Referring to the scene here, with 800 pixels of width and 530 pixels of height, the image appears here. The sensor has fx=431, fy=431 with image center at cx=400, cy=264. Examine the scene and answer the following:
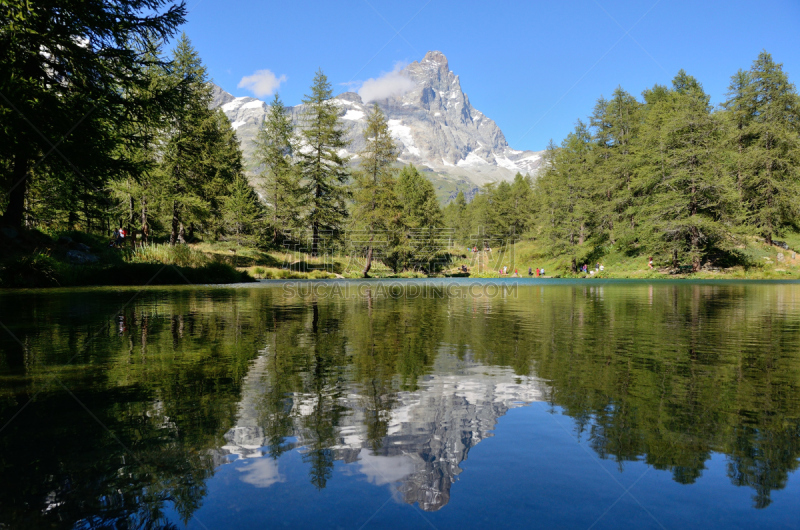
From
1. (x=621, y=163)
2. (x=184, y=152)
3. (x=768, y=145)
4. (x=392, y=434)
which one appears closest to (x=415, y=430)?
(x=392, y=434)

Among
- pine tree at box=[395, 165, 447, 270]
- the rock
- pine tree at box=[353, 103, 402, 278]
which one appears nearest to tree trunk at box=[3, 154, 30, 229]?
the rock

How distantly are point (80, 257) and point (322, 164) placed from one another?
34.2 meters

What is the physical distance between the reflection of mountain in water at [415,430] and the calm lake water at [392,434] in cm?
2

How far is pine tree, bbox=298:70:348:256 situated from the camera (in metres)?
51.2

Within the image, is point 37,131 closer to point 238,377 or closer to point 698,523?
point 238,377

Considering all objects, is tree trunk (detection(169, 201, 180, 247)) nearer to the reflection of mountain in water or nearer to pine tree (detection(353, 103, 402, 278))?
pine tree (detection(353, 103, 402, 278))

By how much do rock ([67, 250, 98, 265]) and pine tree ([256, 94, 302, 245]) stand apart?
3392 centimetres

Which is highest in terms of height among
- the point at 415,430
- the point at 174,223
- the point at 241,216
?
the point at 241,216

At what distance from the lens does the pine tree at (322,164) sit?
51.2 m

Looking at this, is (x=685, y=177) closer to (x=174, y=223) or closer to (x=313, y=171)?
(x=313, y=171)

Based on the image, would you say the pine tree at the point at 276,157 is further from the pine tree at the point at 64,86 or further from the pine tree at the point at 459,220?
the pine tree at the point at 459,220

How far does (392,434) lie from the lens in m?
3.49

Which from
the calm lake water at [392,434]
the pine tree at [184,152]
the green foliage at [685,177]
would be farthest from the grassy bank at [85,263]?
the green foliage at [685,177]

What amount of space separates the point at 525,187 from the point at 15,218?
325 ft
